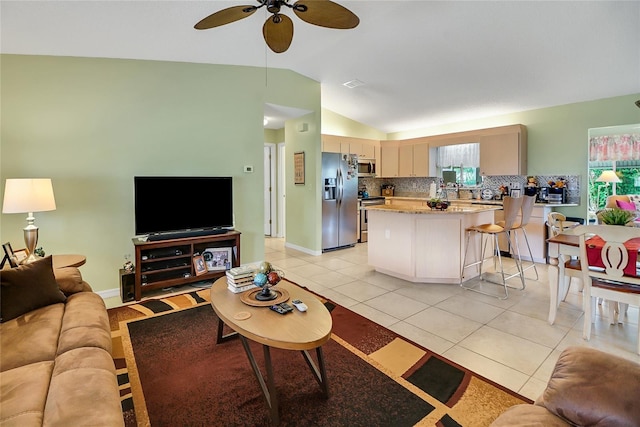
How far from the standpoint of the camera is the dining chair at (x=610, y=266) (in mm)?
2287

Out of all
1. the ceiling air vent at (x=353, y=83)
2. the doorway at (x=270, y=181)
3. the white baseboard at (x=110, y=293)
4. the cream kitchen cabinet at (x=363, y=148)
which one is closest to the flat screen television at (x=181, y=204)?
the white baseboard at (x=110, y=293)

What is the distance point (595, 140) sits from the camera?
4.83m

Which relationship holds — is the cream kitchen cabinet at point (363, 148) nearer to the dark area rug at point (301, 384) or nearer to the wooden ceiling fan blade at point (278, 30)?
the wooden ceiling fan blade at point (278, 30)

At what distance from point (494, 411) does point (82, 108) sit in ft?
14.6

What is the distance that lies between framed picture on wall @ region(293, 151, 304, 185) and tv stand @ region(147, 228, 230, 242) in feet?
6.53

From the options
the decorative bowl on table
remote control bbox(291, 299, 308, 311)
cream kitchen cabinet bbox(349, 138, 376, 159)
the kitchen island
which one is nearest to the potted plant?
the kitchen island

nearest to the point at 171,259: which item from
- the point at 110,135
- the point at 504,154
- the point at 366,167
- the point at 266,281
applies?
the point at 110,135

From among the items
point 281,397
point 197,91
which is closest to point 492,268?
point 281,397

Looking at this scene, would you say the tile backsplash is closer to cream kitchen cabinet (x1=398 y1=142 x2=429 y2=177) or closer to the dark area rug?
cream kitchen cabinet (x1=398 y1=142 x2=429 y2=177)

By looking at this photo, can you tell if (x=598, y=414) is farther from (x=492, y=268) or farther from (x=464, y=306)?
(x=492, y=268)

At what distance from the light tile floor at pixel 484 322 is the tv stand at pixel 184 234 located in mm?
787

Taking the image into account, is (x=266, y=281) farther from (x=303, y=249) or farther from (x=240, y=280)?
(x=303, y=249)

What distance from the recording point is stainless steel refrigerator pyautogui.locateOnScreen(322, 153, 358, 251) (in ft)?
18.7

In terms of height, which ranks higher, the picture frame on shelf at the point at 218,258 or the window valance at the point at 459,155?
the window valance at the point at 459,155
